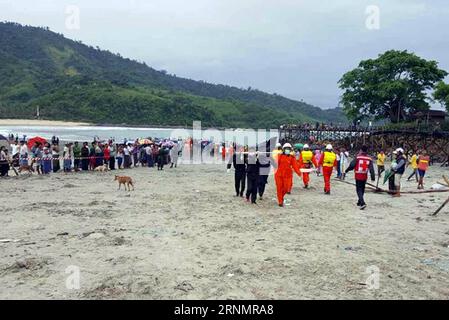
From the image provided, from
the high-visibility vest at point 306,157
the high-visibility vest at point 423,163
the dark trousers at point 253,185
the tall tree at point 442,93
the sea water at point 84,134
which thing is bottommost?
the dark trousers at point 253,185

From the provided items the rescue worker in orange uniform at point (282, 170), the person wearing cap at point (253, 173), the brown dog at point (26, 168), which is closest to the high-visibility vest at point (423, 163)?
the rescue worker in orange uniform at point (282, 170)

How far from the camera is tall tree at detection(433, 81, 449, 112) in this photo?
3603 centimetres

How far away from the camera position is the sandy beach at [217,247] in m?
5.62

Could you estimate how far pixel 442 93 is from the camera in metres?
36.7

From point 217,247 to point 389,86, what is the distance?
1413 inches

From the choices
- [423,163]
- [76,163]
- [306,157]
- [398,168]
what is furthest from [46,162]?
[423,163]

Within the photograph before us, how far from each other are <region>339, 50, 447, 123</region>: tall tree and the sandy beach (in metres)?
29.8

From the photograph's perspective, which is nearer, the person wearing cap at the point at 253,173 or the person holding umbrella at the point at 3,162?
the person wearing cap at the point at 253,173

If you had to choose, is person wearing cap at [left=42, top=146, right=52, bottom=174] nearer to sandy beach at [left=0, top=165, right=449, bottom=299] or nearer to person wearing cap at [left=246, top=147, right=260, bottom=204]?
sandy beach at [left=0, top=165, right=449, bottom=299]

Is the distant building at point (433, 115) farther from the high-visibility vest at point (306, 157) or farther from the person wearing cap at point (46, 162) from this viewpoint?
the person wearing cap at point (46, 162)

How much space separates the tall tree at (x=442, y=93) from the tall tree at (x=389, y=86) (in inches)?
108

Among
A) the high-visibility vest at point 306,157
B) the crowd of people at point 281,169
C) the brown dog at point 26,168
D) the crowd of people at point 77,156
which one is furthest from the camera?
the crowd of people at point 77,156

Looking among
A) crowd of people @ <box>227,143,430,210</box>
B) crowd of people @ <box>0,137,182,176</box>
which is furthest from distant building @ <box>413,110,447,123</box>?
crowd of people @ <box>227,143,430,210</box>
